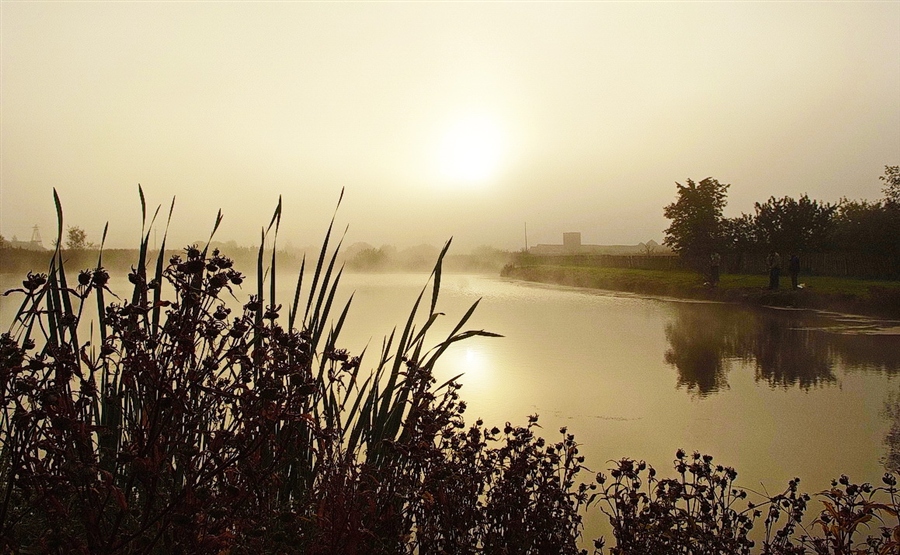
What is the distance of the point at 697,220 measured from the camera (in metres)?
16.5

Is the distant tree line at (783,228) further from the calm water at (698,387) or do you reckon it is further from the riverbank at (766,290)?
the calm water at (698,387)

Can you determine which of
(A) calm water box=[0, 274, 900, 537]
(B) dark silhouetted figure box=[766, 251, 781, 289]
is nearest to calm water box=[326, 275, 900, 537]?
(A) calm water box=[0, 274, 900, 537]

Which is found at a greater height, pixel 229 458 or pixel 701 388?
pixel 229 458

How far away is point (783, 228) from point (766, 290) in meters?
3.03

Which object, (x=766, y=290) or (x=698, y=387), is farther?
(x=766, y=290)

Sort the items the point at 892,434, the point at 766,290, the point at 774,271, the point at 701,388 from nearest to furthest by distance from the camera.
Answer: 1. the point at 892,434
2. the point at 701,388
3. the point at 774,271
4. the point at 766,290

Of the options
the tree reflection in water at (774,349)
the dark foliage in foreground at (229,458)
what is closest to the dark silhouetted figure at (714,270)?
the tree reflection in water at (774,349)

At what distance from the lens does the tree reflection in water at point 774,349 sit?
16.7 ft

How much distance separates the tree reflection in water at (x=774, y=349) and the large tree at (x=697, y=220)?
259 inches

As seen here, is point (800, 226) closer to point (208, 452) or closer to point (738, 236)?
point (738, 236)

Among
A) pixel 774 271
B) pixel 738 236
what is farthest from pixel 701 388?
pixel 738 236

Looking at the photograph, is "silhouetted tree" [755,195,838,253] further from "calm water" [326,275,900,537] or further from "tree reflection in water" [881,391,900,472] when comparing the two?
"tree reflection in water" [881,391,900,472]

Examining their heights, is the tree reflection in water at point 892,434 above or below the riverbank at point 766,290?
below

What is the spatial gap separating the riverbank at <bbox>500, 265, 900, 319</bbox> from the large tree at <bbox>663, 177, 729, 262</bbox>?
2.77 ft
